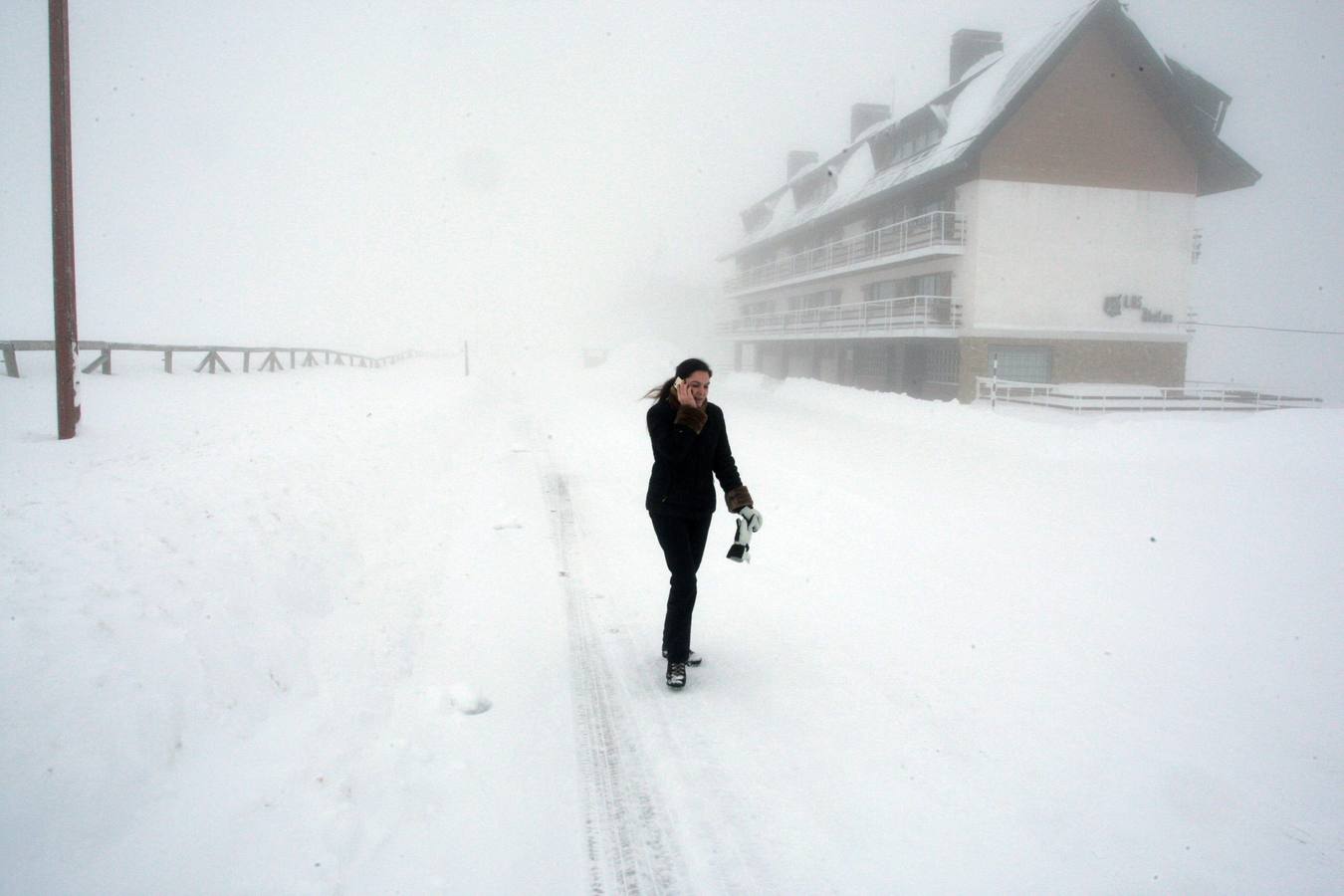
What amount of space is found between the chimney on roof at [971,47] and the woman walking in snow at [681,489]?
29.2 m

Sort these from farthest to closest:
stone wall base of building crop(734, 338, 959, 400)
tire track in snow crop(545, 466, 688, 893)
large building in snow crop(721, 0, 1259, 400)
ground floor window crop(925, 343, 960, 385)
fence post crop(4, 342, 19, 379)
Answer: stone wall base of building crop(734, 338, 959, 400), ground floor window crop(925, 343, 960, 385), large building in snow crop(721, 0, 1259, 400), fence post crop(4, 342, 19, 379), tire track in snow crop(545, 466, 688, 893)

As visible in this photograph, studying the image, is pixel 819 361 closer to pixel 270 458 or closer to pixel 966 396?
pixel 966 396

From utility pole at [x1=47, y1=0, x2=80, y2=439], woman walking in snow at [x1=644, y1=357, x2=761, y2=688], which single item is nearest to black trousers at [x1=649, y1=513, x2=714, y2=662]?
woman walking in snow at [x1=644, y1=357, x2=761, y2=688]

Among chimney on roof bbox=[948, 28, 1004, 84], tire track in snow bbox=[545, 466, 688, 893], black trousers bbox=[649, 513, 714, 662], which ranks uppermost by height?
chimney on roof bbox=[948, 28, 1004, 84]

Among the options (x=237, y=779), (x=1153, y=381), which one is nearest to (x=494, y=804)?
(x=237, y=779)

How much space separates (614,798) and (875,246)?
25968 mm

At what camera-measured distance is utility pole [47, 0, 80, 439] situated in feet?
23.0

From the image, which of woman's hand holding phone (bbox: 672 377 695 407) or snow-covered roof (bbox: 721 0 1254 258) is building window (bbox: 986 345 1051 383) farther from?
woman's hand holding phone (bbox: 672 377 695 407)

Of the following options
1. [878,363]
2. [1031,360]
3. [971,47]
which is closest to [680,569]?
[1031,360]

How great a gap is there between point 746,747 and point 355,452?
780cm

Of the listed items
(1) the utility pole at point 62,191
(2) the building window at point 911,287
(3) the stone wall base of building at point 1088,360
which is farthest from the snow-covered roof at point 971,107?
(1) the utility pole at point 62,191

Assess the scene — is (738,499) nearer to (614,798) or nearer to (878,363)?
(614,798)

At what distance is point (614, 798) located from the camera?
3176mm

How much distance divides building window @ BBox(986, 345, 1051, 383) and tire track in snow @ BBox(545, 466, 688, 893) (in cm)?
2052
